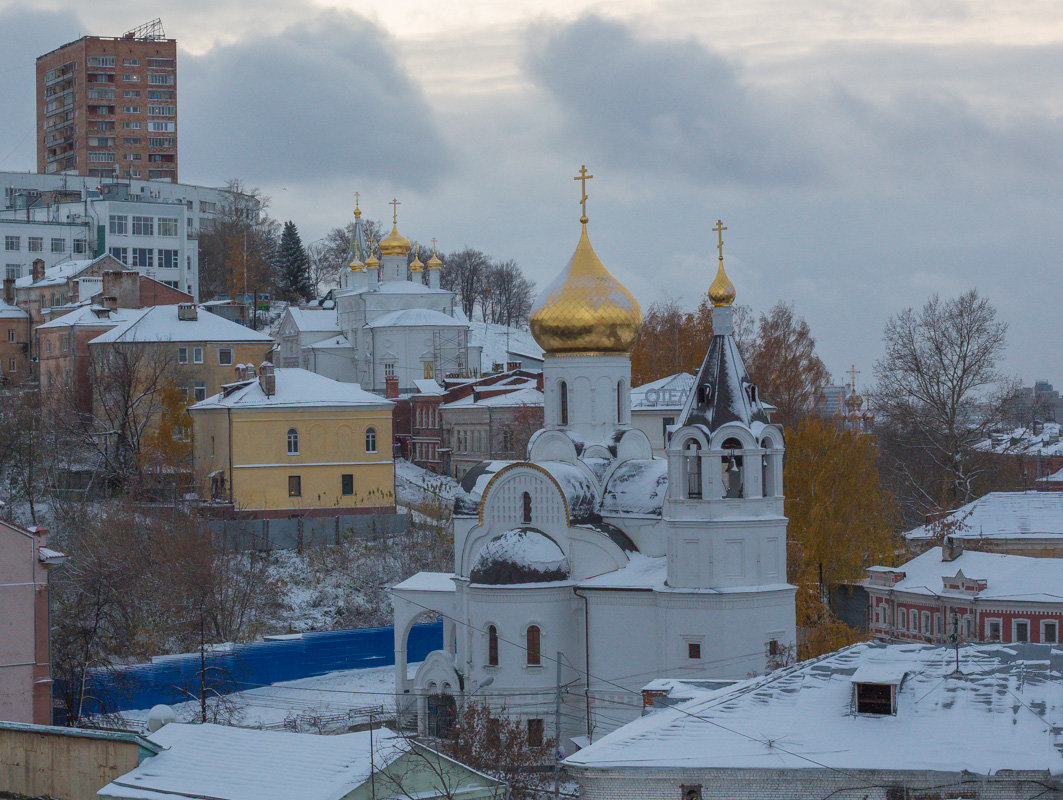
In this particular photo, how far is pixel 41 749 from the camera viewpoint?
54.0ft

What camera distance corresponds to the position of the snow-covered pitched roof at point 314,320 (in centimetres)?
6319

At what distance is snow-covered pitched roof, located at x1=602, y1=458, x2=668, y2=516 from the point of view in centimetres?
Answer: 2648

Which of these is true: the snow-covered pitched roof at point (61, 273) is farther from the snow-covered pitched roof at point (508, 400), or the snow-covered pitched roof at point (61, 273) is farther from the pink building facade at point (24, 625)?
the pink building facade at point (24, 625)

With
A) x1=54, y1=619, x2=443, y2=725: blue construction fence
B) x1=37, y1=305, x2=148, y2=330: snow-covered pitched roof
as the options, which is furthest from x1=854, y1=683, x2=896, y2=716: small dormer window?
x1=37, y1=305, x2=148, y2=330: snow-covered pitched roof

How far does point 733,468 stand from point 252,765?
37.9 feet

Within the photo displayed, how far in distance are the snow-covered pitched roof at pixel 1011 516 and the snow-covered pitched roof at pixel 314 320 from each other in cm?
3150

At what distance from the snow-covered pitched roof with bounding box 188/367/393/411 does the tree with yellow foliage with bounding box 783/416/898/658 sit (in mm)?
11795

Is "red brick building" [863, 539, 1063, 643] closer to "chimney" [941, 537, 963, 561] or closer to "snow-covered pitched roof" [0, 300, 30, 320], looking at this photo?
"chimney" [941, 537, 963, 561]

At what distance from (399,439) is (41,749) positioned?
133ft

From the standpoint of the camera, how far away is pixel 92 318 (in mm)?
50938

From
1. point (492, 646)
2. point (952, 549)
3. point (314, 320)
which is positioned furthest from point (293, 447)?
point (314, 320)

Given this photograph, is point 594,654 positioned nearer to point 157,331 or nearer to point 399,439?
point 157,331

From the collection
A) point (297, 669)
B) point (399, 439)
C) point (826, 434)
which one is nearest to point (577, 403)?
point (297, 669)

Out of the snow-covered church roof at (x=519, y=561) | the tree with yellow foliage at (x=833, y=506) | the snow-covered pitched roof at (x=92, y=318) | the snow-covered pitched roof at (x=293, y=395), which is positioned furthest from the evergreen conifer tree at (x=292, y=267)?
the snow-covered church roof at (x=519, y=561)
